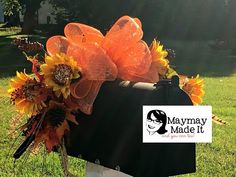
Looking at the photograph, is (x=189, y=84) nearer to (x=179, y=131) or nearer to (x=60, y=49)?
(x=179, y=131)

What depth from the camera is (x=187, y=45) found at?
2616 centimetres

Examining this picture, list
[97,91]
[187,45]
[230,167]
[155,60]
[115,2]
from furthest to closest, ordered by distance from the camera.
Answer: [187,45] < [115,2] < [230,167] < [155,60] < [97,91]

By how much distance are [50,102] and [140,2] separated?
73.2 ft

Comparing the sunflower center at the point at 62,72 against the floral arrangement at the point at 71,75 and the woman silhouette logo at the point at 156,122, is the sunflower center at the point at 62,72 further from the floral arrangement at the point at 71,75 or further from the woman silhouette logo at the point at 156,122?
the woman silhouette logo at the point at 156,122

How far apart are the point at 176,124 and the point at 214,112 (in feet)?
23.2

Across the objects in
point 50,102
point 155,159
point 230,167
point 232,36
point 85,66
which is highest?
point 232,36

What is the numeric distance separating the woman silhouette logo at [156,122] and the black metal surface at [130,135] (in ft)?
0.25

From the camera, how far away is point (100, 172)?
1.93 metres

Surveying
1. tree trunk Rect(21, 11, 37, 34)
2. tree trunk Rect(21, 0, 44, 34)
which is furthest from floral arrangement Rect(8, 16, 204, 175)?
tree trunk Rect(21, 11, 37, 34)

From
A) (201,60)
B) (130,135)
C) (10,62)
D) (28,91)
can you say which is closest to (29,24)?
(10,62)

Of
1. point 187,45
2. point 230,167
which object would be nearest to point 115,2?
point 187,45

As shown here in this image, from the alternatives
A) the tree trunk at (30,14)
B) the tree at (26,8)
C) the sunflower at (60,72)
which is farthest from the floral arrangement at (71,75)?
the tree trunk at (30,14)

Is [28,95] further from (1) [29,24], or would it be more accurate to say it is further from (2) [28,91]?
(1) [29,24]

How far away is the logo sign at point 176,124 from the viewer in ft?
5.85
